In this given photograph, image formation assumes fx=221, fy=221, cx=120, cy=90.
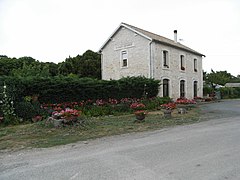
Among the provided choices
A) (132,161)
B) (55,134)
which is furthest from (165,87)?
(132,161)

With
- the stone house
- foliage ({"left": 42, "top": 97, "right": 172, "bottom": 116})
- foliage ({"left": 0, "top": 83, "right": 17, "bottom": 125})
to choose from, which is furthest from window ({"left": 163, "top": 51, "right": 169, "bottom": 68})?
foliage ({"left": 0, "top": 83, "right": 17, "bottom": 125})

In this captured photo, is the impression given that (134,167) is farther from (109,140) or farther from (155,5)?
(155,5)

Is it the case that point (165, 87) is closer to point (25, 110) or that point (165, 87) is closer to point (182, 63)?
point (182, 63)

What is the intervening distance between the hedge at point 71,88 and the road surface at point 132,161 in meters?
6.39

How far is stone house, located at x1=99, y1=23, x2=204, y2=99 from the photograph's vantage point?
19812mm

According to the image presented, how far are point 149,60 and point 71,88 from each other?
892 cm

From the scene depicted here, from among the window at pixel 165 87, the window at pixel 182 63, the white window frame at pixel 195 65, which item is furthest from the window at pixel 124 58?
the white window frame at pixel 195 65

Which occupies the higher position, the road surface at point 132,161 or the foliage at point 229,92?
the foliage at point 229,92

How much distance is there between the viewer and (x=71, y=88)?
511 inches

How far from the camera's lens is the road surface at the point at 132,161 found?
3764 mm

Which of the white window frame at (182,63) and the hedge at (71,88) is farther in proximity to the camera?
the white window frame at (182,63)

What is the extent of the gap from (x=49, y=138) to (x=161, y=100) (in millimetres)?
11953

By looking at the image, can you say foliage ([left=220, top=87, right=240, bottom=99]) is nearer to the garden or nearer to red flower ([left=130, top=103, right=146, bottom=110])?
the garden

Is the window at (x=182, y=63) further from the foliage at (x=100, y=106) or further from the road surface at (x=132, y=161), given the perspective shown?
the road surface at (x=132, y=161)
